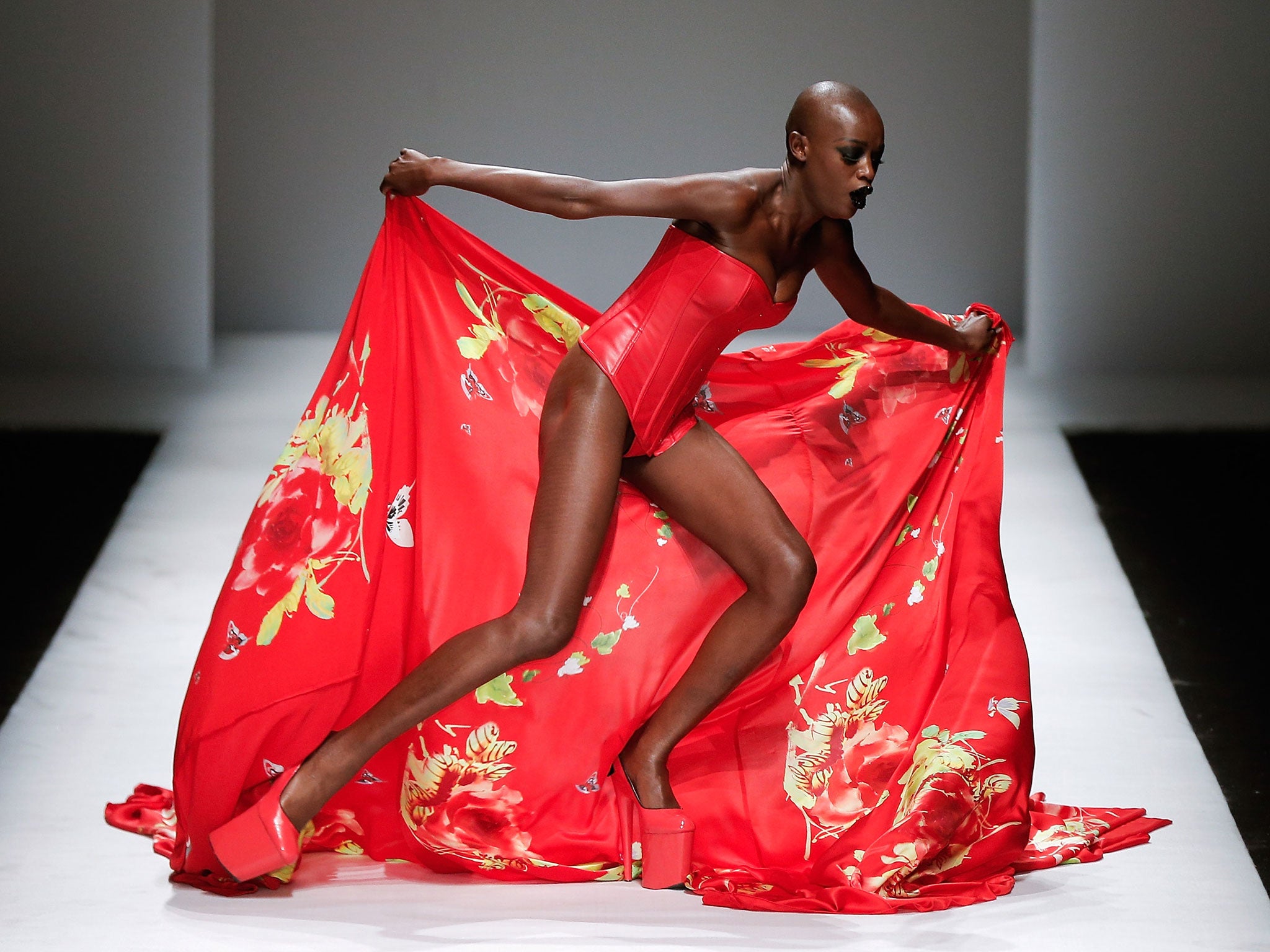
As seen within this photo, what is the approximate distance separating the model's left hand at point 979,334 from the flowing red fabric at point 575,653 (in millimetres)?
114

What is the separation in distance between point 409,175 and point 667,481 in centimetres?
66

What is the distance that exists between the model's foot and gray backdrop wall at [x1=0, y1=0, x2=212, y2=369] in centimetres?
408

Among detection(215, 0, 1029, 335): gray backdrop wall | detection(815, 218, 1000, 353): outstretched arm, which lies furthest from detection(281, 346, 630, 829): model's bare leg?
detection(215, 0, 1029, 335): gray backdrop wall

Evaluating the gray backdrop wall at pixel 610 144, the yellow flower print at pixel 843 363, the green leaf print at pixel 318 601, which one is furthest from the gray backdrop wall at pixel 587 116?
the green leaf print at pixel 318 601

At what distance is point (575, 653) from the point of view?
2.79 meters

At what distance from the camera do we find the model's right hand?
109 inches

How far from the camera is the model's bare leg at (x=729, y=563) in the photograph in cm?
272

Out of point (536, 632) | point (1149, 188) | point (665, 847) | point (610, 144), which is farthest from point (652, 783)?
point (610, 144)

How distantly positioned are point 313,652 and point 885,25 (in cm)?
508

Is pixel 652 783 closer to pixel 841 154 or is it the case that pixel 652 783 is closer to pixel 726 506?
pixel 726 506

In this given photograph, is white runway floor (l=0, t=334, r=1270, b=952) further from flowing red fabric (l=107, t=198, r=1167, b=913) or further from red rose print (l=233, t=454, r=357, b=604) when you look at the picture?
red rose print (l=233, t=454, r=357, b=604)

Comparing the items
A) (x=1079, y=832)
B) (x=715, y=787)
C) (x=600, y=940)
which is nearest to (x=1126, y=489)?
(x=1079, y=832)

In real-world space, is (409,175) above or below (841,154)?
above

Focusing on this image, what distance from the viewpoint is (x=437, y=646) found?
9.03ft
